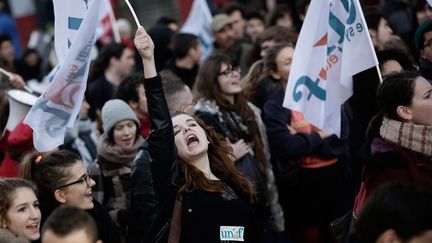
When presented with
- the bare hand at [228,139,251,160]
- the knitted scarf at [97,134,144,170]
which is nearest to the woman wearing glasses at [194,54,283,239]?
the bare hand at [228,139,251,160]

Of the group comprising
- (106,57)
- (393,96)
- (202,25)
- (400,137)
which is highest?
(393,96)

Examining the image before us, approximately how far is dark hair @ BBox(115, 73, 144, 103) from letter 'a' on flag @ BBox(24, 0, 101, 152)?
5.20 ft

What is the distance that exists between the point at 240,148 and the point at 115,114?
99 centimetres

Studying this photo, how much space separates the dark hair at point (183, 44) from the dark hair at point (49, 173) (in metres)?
A: 4.15

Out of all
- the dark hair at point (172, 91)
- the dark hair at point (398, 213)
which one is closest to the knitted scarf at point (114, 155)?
the dark hair at point (172, 91)

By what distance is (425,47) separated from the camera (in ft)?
23.4

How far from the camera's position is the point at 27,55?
14.2 metres

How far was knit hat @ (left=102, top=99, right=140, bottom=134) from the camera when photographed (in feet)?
25.0

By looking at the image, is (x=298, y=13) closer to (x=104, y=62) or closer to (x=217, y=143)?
(x=104, y=62)

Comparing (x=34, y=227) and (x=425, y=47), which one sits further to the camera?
(x=425, y=47)

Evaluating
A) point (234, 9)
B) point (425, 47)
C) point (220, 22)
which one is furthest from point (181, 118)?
point (234, 9)

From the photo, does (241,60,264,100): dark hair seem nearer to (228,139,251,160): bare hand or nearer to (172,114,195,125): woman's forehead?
(228,139,251,160): bare hand

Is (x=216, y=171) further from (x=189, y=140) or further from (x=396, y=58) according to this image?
(x=396, y=58)

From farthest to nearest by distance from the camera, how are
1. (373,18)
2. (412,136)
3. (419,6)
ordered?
1. (419,6)
2. (373,18)
3. (412,136)
